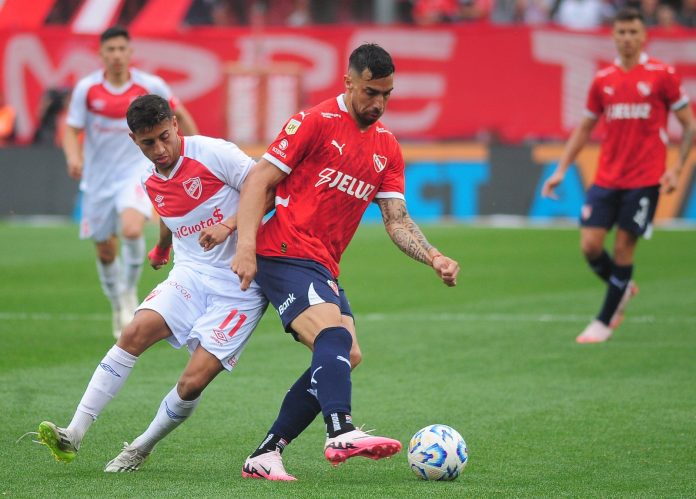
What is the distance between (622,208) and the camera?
10.3 metres

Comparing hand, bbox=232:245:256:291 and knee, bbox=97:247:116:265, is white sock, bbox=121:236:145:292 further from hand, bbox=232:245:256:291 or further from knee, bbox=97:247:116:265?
hand, bbox=232:245:256:291

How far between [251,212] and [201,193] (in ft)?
1.73

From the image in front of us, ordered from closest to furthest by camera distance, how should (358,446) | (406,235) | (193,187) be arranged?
(358,446) → (406,235) → (193,187)

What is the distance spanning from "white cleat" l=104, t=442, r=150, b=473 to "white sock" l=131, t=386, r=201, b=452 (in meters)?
0.03

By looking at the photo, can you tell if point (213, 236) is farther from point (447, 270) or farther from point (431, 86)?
point (431, 86)

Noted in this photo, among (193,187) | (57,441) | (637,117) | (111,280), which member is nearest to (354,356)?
(193,187)

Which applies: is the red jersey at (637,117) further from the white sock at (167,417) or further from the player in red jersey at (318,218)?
the white sock at (167,417)

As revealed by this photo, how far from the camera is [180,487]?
559 cm

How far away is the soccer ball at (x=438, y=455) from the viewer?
571 centimetres

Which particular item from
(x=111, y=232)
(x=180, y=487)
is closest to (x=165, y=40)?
(x=111, y=232)

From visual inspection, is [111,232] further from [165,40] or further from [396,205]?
[165,40]

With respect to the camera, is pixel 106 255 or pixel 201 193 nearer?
pixel 201 193

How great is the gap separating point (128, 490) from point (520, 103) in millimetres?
16365

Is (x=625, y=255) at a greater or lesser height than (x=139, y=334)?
lesser
